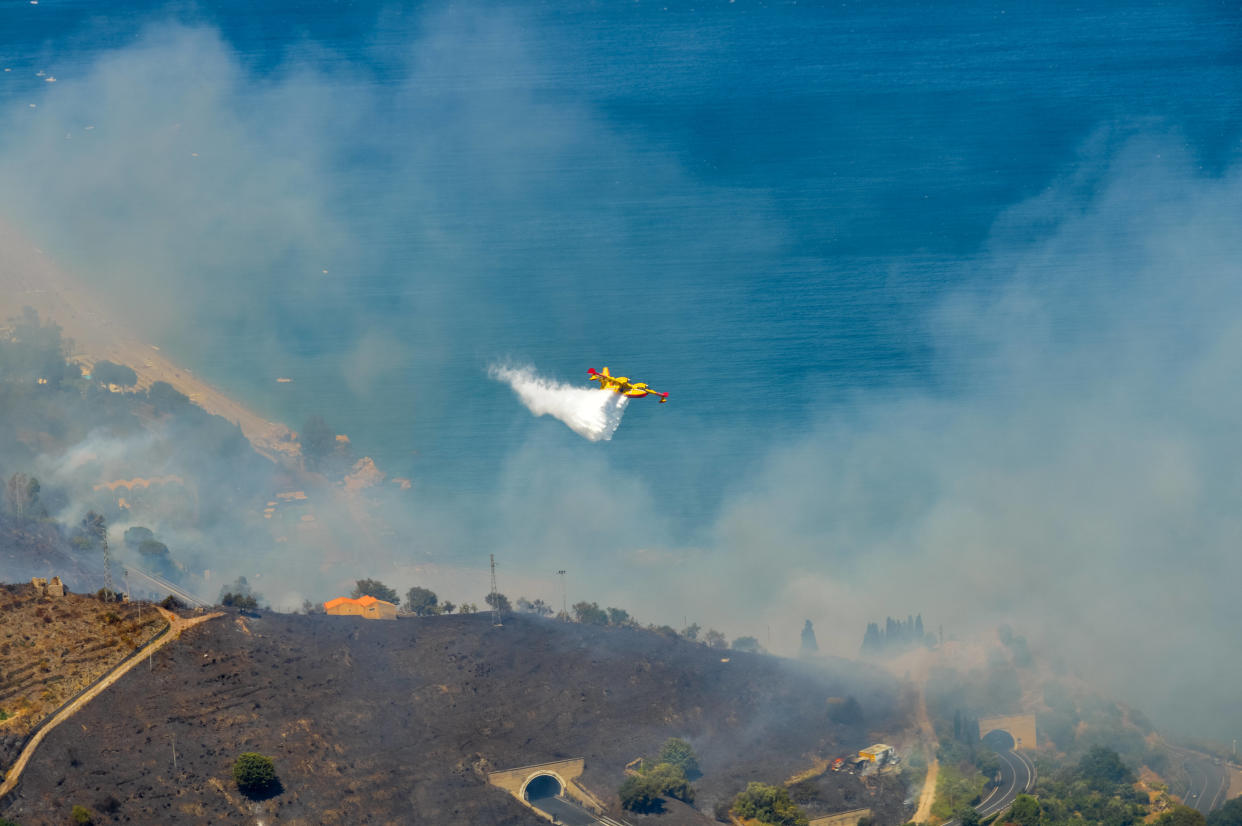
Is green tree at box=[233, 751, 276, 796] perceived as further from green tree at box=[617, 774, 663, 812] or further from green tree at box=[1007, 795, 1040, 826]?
green tree at box=[1007, 795, 1040, 826]

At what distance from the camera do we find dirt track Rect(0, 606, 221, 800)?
403 ft

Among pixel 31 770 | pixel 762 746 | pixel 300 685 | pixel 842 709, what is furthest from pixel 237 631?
pixel 842 709

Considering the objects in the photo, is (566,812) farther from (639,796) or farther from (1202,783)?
(1202,783)

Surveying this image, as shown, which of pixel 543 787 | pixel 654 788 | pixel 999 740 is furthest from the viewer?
pixel 999 740

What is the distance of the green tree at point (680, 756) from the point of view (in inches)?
6329

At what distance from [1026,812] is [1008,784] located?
17086 millimetres

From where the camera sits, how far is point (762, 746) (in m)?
172

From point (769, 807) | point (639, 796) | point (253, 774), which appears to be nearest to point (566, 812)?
point (639, 796)

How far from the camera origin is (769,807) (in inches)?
6058

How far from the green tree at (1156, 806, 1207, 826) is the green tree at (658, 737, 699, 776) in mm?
48351

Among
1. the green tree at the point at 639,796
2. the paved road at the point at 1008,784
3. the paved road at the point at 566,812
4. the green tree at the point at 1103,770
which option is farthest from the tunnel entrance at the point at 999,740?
the paved road at the point at 566,812

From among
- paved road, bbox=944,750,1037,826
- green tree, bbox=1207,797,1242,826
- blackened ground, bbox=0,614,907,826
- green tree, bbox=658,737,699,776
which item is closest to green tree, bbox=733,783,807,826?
blackened ground, bbox=0,614,907,826

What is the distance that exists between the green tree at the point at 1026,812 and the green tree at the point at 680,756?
32.9 m

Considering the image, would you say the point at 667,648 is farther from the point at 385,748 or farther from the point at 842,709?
the point at 385,748
